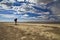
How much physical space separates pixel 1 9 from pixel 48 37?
101 cm

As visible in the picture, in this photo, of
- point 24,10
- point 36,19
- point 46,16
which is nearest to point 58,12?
point 46,16

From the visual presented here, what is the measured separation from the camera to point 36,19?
283 cm

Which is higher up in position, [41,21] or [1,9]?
[1,9]

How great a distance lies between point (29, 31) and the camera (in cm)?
276

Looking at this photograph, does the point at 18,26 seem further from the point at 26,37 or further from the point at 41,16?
the point at 41,16

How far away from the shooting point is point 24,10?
284 cm

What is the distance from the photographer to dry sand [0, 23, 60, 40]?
8.84 feet

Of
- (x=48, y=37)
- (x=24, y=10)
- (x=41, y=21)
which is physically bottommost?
(x=48, y=37)

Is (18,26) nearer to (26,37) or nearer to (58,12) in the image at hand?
(26,37)

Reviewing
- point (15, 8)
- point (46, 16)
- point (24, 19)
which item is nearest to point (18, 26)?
point (24, 19)

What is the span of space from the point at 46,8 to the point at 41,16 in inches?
7.2

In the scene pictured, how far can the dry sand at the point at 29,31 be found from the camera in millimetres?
2695

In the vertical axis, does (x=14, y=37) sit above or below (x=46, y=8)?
below

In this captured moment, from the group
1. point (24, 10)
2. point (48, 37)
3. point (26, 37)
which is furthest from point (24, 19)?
point (48, 37)
